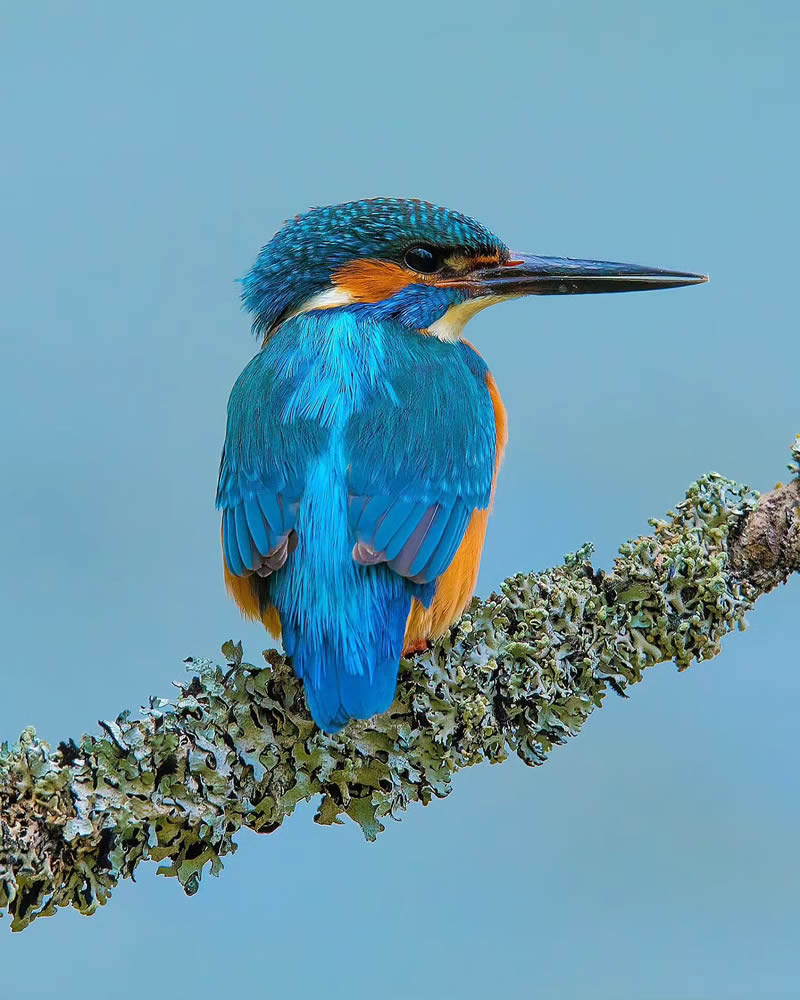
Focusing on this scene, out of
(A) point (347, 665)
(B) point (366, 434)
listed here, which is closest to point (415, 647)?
(A) point (347, 665)

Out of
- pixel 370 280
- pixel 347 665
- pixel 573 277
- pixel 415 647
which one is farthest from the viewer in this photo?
pixel 573 277

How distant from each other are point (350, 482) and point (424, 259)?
2.07 ft

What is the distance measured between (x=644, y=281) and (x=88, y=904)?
173 centimetres

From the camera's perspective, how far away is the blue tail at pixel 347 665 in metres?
2.04

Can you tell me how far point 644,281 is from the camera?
2805 millimetres

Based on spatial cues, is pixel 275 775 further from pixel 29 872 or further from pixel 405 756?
pixel 29 872

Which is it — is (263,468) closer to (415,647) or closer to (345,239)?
(415,647)

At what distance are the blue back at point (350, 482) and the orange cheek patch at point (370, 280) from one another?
0.19 ft

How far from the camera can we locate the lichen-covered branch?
6.68 ft

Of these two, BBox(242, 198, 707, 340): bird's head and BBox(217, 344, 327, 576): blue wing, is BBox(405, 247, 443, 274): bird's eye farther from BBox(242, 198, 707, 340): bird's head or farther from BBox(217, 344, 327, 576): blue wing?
BBox(217, 344, 327, 576): blue wing

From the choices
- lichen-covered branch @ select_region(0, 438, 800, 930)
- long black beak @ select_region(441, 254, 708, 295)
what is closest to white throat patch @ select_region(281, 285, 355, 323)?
long black beak @ select_region(441, 254, 708, 295)

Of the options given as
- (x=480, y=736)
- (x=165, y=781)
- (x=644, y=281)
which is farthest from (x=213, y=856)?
(x=644, y=281)

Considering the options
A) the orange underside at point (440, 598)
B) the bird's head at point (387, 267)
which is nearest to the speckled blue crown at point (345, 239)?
the bird's head at point (387, 267)

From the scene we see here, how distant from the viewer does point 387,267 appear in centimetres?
259
